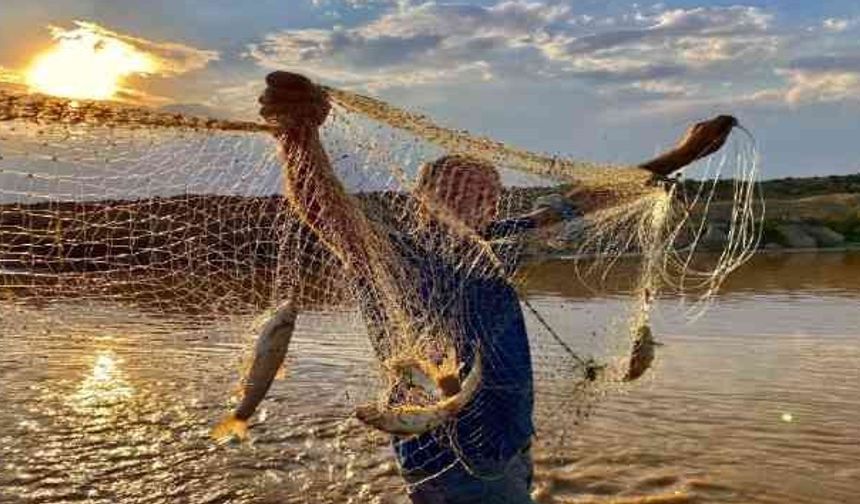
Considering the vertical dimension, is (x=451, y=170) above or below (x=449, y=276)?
above

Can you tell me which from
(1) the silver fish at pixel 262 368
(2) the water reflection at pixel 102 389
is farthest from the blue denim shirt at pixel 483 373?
(2) the water reflection at pixel 102 389

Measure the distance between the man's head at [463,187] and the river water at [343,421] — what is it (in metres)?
2.44

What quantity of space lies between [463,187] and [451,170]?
0.13 meters

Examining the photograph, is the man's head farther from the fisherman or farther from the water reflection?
the water reflection

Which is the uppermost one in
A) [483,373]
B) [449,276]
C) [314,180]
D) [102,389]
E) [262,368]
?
[314,180]

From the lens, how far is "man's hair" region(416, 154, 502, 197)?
5523mm

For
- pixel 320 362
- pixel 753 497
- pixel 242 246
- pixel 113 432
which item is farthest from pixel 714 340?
pixel 242 246

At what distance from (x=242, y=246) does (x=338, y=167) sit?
1.80m

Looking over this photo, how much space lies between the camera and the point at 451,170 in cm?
555

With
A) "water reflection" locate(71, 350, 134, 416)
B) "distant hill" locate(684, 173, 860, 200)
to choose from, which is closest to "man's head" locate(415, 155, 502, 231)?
"water reflection" locate(71, 350, 134, 416)

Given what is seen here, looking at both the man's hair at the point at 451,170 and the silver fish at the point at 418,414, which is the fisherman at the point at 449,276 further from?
the silver fish at the point at 418,414

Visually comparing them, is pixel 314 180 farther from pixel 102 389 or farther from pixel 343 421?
pixel 102 389

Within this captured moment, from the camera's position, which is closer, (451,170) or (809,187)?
(451,170)

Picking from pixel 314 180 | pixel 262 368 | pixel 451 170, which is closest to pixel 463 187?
pixel 451 170
